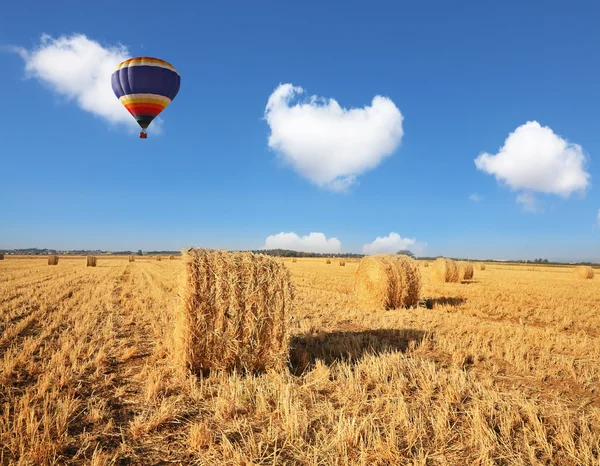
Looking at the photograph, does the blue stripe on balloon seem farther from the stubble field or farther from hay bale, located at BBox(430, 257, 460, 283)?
hay bale, located at BBox(430, 257, 460, 283)

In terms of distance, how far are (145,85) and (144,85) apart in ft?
0.14

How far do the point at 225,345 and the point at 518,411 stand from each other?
3844 millimetres

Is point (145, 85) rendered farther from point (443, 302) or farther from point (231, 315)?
point (443, 302)

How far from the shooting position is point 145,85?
17.5m

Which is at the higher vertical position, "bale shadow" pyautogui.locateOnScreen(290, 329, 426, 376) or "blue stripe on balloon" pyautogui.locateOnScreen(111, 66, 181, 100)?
"blue stripe on balloon" pyautogui.locateOnScreen(111, 66, 181, 100)

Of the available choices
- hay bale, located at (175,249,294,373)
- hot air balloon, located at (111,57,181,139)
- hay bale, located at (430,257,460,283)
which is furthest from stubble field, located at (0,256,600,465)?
hay bale, located at (430,257,460,283)

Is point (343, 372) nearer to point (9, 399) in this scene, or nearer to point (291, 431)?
point (291, 431)

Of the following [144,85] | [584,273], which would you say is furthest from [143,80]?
[584,273]

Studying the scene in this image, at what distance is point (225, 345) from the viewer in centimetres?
591

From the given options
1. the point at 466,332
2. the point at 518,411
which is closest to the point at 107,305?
the point at 466,332

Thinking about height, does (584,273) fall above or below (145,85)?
below

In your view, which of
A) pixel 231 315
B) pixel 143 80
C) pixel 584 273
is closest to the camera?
pixel 231 315

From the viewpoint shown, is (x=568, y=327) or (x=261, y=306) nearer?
(x=261, y=306)

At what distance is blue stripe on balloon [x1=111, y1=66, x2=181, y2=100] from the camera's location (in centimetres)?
1739
